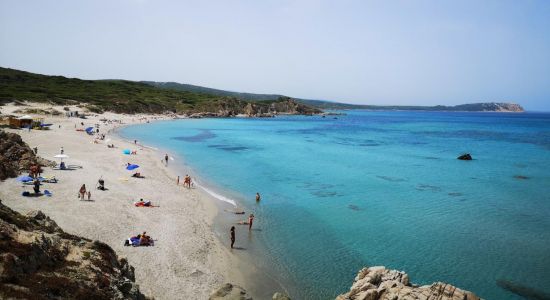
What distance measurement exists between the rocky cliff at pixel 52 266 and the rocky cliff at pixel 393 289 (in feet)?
26.6

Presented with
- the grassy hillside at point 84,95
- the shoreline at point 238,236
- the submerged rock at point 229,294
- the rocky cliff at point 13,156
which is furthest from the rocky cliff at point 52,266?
the grassy hillside at point 84,95

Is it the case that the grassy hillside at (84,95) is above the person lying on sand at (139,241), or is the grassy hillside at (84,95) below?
above

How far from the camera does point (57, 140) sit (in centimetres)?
5244

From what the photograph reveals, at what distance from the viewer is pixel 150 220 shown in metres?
24.4

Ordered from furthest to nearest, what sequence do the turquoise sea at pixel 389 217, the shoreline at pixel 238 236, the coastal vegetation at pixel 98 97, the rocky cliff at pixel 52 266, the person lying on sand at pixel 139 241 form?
the coastal vegetation at pixel 98 97 < the person lying on sand at pixel 139 241 < the turquoise sea at pixel 389 217 < the shoreline at pixel 238 236 < the rocky cliff at pixel 52 266

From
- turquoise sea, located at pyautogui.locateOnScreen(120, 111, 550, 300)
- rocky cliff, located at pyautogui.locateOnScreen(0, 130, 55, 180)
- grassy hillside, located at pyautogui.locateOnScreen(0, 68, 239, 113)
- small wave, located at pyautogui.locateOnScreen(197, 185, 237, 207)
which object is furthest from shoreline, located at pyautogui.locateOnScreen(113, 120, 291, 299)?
grassy hillside, located at pyautogui.locateOnScreen(0, 68, 239, 113)

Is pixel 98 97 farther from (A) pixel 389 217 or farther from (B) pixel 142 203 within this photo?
(A) pixel 389 217

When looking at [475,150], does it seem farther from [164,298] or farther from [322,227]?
[164,298]

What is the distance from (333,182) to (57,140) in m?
40.3

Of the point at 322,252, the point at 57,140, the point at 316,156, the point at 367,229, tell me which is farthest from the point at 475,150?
the point at 57,140

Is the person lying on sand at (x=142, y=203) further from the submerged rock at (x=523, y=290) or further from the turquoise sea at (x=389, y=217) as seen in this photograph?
the submerged rock at (x=523, y=290)

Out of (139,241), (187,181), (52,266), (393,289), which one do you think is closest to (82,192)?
(139,241)

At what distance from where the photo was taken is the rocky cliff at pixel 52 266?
Answer: 839 cm

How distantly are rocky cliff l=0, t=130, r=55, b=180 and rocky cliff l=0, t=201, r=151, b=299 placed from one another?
2005 centimetres
